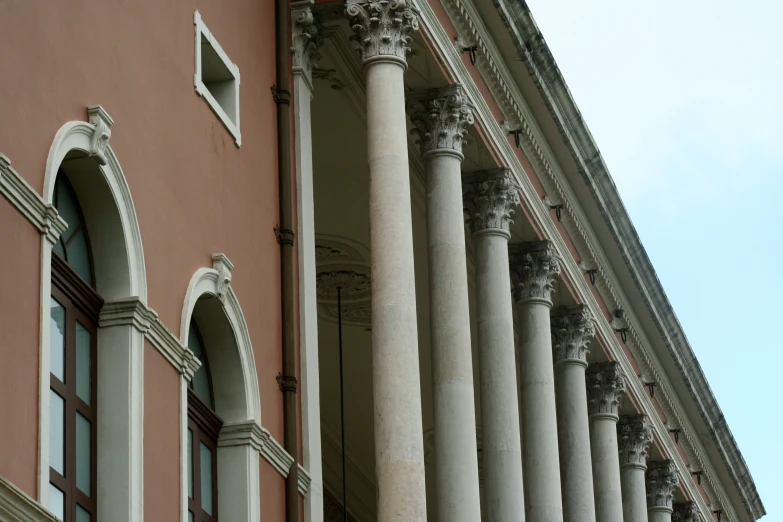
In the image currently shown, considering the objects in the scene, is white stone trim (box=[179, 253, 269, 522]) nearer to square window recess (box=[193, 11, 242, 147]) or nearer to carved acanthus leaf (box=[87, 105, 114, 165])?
square window recess (box=[193, 11, 242, 147])

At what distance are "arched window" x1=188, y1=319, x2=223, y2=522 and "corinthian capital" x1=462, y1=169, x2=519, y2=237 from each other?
8060 millimetres

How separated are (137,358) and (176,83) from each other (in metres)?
3.42

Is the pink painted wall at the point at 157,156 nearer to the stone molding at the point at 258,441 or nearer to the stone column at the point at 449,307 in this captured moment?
the stone molding at the point at 258,441

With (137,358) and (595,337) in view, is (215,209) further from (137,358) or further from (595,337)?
(595,337)

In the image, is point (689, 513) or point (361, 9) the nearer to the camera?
point (361, 9)

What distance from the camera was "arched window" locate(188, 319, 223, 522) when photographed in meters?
18.5

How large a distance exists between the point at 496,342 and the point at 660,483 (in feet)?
49.8

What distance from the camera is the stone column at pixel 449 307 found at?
72.9 feet

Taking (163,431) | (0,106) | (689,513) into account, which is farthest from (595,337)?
(0,106)

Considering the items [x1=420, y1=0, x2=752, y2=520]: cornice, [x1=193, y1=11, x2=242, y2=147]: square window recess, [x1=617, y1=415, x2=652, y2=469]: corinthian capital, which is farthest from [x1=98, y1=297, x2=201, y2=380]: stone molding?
[x1=617, y1=415, x2=652, y2=469]: corinthian capital

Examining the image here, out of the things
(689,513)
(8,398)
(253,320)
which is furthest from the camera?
(689,513)

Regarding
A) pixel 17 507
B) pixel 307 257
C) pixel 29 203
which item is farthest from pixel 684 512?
pixel 17 507

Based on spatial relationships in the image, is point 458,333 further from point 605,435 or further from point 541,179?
point 605,435

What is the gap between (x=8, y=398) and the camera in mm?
14047
